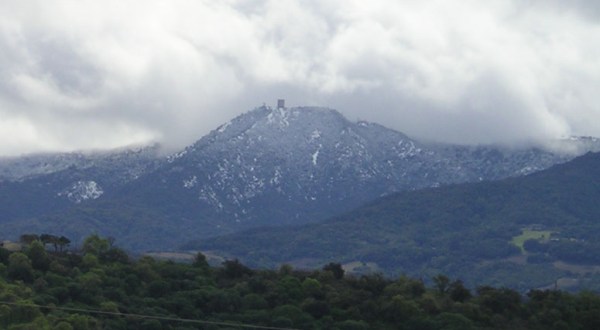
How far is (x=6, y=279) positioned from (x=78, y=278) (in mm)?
5472

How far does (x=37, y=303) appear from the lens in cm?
10712

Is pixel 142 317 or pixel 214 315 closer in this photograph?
pixel 142 317

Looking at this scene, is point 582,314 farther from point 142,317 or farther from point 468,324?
point 142,317

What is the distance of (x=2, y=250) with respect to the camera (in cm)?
12525

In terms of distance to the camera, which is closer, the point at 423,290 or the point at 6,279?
the point at 6,279

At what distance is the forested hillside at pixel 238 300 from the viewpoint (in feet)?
352

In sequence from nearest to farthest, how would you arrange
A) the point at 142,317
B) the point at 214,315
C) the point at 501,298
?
the point at 142,317, the point at 214,315, the point at 501,298

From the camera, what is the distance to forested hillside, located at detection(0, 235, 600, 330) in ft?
352

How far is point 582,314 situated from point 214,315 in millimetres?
27875

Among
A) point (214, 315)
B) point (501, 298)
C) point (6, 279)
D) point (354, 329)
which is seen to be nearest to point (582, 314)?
point (501, 298)

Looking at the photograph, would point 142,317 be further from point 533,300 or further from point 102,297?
point 533,300

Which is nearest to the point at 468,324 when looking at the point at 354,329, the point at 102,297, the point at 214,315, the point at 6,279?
the point at 354,329

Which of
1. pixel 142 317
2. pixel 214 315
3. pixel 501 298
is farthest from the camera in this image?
pixel 501 298

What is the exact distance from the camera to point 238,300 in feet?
382
